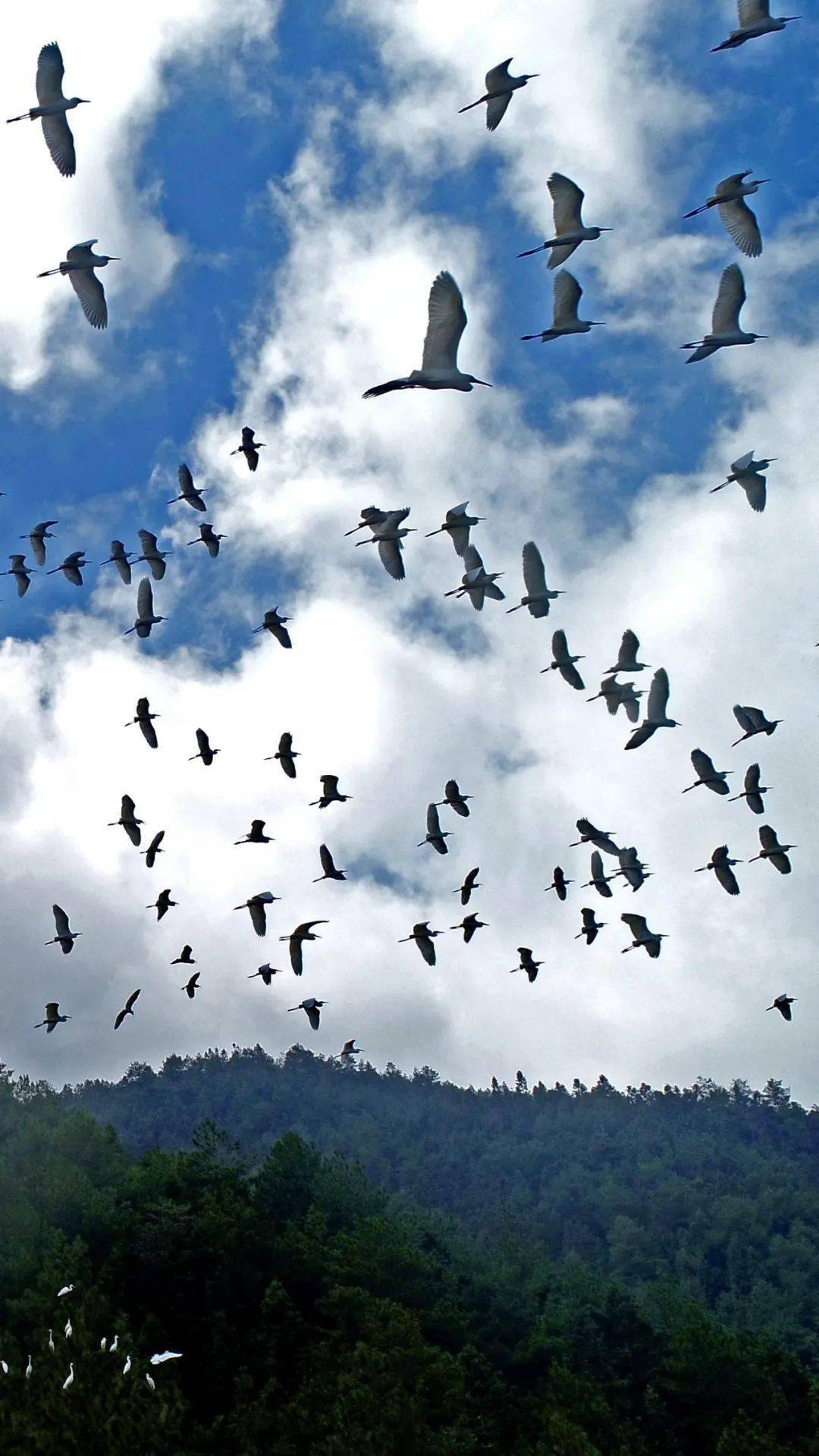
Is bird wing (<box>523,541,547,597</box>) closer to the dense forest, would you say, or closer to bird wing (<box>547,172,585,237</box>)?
bird wing (<box>547,172,585,237</box>)

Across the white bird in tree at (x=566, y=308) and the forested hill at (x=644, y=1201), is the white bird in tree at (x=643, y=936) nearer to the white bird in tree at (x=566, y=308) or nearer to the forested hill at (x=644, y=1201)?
the white bird in tree at (x=566, y=308)

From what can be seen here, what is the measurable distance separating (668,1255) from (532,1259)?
2104 inches

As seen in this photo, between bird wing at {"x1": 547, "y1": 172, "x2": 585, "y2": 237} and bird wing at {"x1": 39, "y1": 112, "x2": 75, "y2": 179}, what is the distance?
337 inches

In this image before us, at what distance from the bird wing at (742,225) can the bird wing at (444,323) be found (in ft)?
20.7

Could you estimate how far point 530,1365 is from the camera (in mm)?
66562

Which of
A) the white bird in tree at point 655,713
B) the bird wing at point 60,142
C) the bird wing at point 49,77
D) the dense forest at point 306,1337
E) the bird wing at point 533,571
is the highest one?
the bird wing at point 49,77

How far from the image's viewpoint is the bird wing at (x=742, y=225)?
27.8 m

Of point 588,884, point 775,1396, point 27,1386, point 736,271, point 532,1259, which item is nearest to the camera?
point 736,271

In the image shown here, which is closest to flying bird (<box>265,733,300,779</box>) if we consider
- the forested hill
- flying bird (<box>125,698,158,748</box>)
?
flying bird (<box>125,698,158,748</box>)

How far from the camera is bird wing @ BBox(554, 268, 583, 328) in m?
29.3

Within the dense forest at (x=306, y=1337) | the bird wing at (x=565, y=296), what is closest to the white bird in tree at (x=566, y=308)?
the bird wing at (x=565, y=296)

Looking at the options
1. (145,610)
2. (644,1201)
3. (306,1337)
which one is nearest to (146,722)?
(145,610)

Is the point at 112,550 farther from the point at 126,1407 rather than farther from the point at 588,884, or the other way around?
the point at 126,1407

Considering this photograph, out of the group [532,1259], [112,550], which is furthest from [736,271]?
[532,1259]
